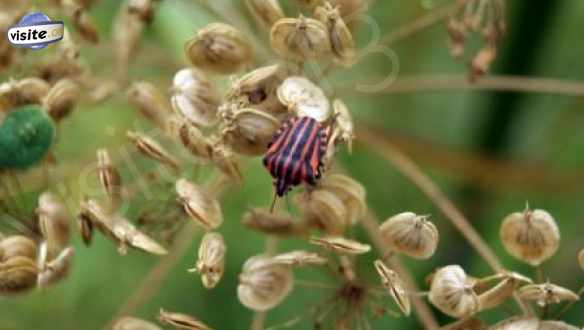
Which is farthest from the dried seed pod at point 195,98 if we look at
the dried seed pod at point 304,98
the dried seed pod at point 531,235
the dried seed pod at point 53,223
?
the dried seed pod at point 531,235

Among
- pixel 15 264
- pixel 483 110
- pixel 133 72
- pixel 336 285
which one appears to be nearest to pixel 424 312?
pixel 336 285

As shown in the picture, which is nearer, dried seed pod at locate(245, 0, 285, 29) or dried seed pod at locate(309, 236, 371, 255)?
dried seed pod at locate(309, 236, 371, 255)

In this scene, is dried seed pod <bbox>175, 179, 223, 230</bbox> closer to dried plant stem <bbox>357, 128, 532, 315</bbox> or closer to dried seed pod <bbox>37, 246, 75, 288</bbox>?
dried seed pod <bbox>37, 246, 75, 288</bbox>

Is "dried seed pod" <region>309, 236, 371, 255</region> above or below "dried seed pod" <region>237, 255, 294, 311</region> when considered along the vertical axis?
above

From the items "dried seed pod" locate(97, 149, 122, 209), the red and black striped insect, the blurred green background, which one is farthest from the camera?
the blurred green background

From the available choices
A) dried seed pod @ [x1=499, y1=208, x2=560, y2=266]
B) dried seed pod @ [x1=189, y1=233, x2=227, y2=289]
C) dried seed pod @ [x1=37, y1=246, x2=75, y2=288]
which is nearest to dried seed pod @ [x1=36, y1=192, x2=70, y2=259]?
dried seed pod @ [x1=37, y1=246, x2=75, y2=288]

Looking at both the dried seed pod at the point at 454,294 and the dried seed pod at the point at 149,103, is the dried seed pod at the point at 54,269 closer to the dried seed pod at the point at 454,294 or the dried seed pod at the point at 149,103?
the dried seed pod at the point at 149,103

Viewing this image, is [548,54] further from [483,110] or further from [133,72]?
A: [133,72]
